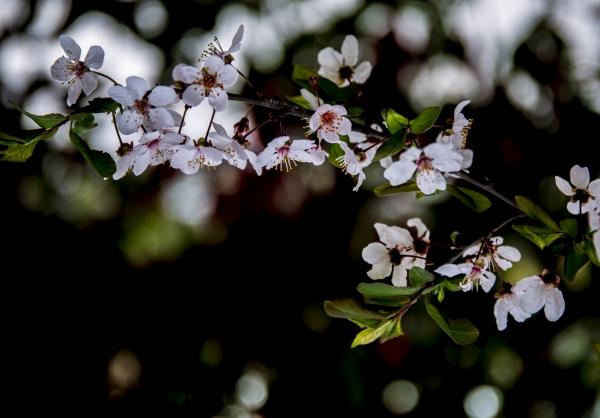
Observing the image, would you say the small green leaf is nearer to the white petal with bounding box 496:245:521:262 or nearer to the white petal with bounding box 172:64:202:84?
the white petal with bounding box 496:245:521:262

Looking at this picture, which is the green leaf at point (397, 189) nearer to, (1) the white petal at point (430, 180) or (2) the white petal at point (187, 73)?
(1) the white petal at point (430, 180)

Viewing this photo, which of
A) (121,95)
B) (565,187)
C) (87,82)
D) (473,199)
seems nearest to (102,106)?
(121,95)

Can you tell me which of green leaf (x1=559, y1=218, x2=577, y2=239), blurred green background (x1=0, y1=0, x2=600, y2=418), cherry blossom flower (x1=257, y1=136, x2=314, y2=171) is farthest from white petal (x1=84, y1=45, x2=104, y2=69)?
blurred green background (x1=0, y1=0, x2=600, y2=418)

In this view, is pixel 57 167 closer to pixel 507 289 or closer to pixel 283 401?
pixel 283 401

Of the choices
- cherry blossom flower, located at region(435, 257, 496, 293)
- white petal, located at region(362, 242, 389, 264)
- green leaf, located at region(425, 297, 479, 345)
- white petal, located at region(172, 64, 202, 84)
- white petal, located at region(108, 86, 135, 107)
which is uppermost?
white petal, located at region(108, 86, 135, 107)

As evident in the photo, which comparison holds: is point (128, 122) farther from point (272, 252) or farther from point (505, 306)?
point (272, 252)

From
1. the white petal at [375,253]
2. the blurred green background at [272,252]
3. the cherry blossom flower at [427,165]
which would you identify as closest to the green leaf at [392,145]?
the cherry blossom flower at [427,165]
